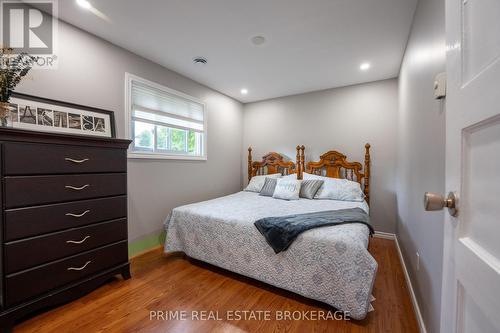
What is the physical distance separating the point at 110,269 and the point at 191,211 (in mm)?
850

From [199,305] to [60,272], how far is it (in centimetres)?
106

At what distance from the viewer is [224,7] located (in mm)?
1772

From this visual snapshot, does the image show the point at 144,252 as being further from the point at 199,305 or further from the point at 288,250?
the point at 288,250

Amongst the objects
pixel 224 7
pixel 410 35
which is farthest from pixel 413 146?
pixel 224 7

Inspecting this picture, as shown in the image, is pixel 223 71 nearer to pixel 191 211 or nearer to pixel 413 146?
pixel 191 211

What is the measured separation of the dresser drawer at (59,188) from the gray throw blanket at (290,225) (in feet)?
4.38

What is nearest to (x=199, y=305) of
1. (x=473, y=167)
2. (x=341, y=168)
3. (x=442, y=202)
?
(x=442, y=202)

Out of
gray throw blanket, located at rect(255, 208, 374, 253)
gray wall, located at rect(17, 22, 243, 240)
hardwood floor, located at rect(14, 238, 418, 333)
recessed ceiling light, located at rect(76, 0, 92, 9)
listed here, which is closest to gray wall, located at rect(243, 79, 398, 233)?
gray wall, located at rect(17, 22, 243, 240)

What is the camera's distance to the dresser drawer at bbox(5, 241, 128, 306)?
1376 mm

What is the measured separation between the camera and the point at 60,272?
1572mm

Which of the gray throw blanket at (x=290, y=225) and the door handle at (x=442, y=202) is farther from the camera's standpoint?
the gray throw blanket at (x=290, y=225)

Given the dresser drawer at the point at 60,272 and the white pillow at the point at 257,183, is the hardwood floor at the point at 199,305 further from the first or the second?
the white pillow at the point at 257,183

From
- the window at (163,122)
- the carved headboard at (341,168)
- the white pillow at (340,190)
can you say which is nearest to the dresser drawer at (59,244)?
the window at (163,122)

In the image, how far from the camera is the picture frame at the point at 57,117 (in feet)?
5.50
